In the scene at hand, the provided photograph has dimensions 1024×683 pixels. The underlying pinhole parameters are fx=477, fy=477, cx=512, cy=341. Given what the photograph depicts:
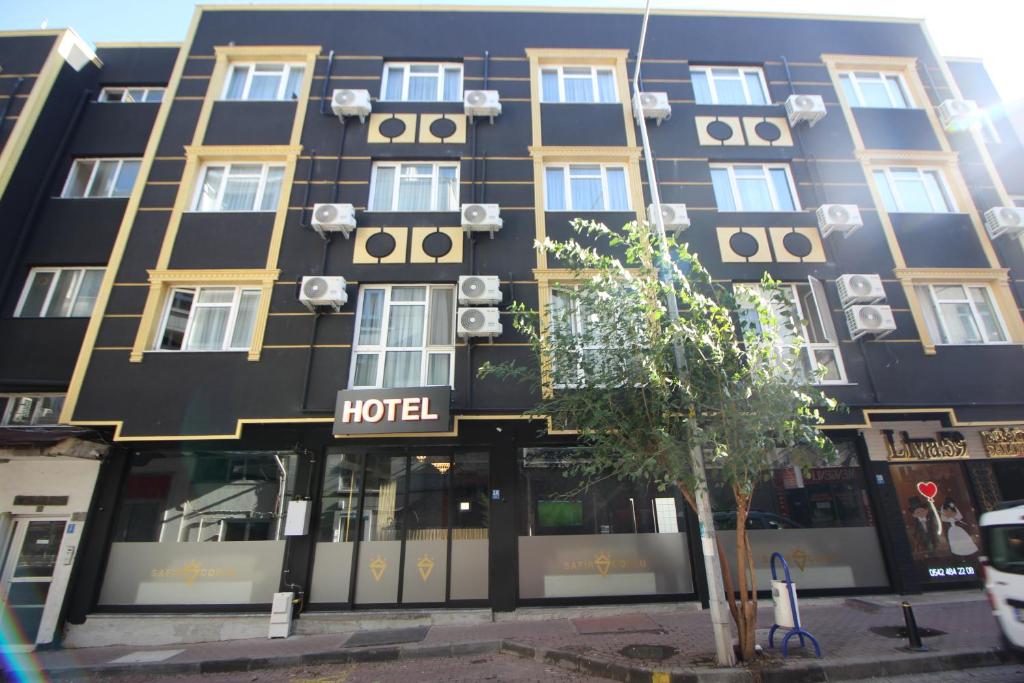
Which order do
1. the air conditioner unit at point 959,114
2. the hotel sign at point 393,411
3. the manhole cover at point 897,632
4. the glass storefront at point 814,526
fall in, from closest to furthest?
1. the manhole cover at point 897,632
2. the hotel sign at point 393,411
3. the glass storefront at point 814,526
4. the air conditioner unit at point 959,114

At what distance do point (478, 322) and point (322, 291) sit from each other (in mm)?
3266

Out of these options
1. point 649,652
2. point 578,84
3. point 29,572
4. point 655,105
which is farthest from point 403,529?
point 578,84

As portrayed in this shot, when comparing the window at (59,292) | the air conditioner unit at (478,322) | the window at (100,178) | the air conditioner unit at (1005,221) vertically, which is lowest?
the air conditioner unit at (478,322)

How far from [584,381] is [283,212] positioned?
8.14 m

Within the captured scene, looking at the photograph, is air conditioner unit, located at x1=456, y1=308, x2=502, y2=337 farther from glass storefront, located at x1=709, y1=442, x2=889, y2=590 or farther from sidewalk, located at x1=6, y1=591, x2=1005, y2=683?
glass storefront, located at x1=709, y1=442, x2=889, y2=590

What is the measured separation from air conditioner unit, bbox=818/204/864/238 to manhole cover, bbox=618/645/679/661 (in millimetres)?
9414

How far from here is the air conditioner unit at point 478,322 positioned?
9.49 meters

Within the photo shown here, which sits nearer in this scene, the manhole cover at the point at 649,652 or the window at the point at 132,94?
the manhole cover at the point at 649,652

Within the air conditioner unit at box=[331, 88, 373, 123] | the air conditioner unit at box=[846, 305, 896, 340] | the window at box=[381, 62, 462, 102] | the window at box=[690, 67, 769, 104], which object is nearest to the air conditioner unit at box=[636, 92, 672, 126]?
the window at box=[690, 67, 769, 104]

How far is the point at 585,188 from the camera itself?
1178 centimetres

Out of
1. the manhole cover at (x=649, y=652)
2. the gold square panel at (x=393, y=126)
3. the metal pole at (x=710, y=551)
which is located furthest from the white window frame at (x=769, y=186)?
the manhole cover at (x=649, y=652)

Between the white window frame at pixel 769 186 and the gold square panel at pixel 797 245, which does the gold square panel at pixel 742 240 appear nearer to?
the gold square panel at pixel 797 245

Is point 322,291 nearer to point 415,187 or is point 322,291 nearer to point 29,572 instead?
point 415,187

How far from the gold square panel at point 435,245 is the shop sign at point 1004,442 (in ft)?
40.8
